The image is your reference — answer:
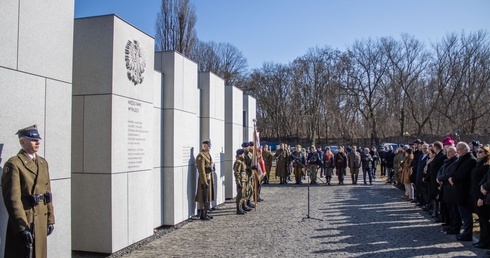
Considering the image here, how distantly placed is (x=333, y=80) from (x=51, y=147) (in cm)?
4978

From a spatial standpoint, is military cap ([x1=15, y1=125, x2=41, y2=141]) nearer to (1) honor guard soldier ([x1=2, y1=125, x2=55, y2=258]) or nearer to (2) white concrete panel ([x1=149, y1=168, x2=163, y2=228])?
(1) honor guard soldier ([x1=2, y1=125, x2=55, y2=258])

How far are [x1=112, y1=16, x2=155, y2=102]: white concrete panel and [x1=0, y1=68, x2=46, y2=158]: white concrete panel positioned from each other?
1.90m

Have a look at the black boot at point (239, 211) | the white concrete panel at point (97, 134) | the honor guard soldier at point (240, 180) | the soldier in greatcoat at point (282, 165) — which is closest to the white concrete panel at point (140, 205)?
the white concrete panel at point (97, 134)

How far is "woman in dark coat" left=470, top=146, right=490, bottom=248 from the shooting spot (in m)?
7.22

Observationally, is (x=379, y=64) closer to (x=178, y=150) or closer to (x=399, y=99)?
(x=399, y=99)

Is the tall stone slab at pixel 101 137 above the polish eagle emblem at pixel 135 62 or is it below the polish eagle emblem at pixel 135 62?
below

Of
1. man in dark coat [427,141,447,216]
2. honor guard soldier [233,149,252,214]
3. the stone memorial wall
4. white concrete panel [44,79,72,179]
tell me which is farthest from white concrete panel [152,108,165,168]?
man in dark coat [427,141,447,216]

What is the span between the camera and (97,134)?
7066 millimetres

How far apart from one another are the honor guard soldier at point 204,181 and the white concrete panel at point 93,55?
155 inches

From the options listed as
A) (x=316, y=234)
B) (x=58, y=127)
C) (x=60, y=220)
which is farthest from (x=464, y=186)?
(x=58, y=127)

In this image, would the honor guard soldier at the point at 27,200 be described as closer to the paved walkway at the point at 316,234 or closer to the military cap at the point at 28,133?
the military cap at the point at 28,133

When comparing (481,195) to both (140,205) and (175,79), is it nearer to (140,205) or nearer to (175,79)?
(140,205)

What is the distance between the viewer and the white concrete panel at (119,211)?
7016 mm

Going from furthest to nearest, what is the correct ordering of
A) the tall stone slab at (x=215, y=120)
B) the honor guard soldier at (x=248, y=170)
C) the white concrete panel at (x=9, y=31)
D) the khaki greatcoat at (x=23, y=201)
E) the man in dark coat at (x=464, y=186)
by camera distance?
the tall stone slab at (x=215, y=120) < the honor guard soldier at (x=248, y=170) < the man in dark coat at (x=464, y=186) < the white concrete panel at (x=9, y=31) < the khaki greatcoat at (x=23, y=201)
